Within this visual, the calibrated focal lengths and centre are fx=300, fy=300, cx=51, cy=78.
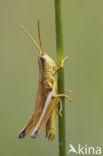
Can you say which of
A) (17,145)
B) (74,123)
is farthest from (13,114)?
(74,123)

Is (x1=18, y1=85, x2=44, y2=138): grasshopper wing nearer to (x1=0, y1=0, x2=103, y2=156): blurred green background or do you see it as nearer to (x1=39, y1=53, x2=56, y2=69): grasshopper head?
(x1=39, y1=53, x2=56, y2=69): grasshopper head

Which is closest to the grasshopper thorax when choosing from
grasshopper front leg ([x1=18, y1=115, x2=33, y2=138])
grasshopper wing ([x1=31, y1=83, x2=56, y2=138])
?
grasshopper wing ([x1=31, y1=83, x2=56, y2=138])

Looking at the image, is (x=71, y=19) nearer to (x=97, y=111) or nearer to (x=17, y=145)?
(x=97, y=111)

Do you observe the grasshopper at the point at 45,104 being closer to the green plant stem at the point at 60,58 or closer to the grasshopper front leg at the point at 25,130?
the grasshopper front leg at the point at 25,130

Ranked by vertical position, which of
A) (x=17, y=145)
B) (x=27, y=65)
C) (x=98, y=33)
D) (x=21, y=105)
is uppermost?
(x=98, y=33)

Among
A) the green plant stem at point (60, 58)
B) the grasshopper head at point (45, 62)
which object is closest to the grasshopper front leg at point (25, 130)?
the grasshopper head at point (45, 62)

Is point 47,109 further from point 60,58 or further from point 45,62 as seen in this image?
point 60,58
